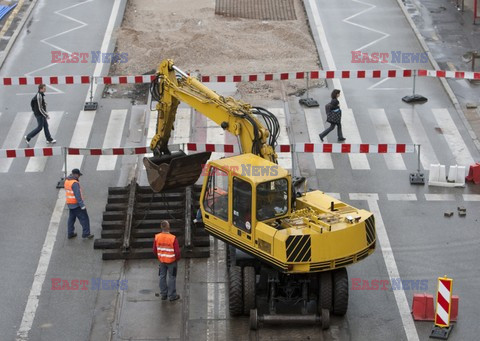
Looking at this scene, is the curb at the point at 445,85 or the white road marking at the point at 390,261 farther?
the curb at the point at 445,85

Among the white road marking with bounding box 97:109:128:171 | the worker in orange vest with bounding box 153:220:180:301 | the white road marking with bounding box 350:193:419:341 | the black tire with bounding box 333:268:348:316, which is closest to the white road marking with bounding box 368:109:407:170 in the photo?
the white road marking with bounding box 350:193:419:341

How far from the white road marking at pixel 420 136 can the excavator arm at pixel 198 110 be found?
5690mm

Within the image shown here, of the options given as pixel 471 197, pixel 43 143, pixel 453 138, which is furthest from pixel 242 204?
pixel 453 138

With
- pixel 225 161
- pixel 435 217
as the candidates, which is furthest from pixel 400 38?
pixel 225 161

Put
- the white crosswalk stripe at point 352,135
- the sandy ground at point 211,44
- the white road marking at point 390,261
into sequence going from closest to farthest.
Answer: the white road marking at point 390,261 → the white crosswalk stripe at point 352,135 → the sandy ground at point 211,44

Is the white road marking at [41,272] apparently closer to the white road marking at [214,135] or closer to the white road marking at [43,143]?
the white road marking at [43,143]

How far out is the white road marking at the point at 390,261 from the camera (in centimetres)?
1859

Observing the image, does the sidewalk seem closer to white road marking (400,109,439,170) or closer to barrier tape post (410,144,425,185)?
white road marking (400,109,439,170)

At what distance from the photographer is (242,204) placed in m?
18.2

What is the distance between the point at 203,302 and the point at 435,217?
6.14m

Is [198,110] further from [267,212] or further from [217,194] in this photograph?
[267,212]

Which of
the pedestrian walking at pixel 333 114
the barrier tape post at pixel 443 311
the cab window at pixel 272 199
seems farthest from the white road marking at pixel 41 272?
the barrier tape post at pixel 443 311

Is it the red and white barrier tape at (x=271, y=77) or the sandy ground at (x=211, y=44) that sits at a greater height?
the red and white barrier tape at (x=271, y=77)

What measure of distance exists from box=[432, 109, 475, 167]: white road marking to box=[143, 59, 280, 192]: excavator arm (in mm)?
6330
